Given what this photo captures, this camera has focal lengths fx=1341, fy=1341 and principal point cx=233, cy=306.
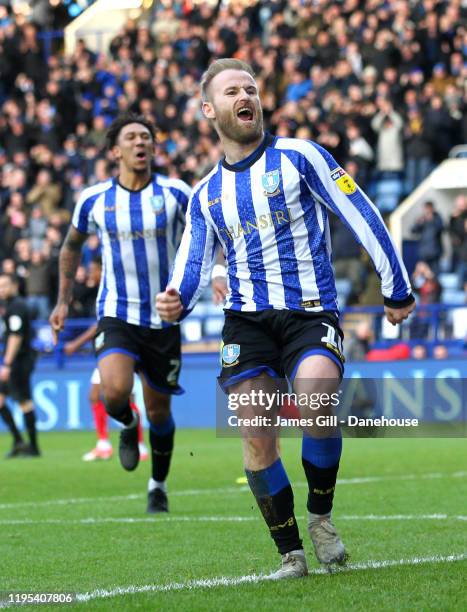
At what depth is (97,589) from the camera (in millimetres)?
5578

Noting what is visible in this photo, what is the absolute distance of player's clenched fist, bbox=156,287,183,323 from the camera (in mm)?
5617

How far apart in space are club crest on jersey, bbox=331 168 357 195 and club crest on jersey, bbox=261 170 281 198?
0.79 ft

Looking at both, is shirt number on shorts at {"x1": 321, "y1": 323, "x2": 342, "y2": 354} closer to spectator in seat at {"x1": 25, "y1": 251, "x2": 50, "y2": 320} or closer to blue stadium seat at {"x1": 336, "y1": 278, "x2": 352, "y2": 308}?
blue stadium seat at {"x1": 336, "y1": 278, "x2": 352, "y2": 308}

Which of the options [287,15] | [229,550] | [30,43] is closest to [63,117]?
[30,43]

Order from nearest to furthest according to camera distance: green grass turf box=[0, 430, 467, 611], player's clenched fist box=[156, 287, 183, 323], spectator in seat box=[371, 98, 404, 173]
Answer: green grass turf box=[0, 430, 467, 611], player's clenched fist box=[156, 287, 183, 323], spectator in seat box=[371, 98, 404, 173]

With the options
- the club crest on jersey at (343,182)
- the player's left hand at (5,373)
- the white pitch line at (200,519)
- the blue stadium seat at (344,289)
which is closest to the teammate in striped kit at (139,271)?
the white pitch line at (200,519)

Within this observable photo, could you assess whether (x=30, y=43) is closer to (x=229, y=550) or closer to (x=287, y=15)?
(x=287, y=15)

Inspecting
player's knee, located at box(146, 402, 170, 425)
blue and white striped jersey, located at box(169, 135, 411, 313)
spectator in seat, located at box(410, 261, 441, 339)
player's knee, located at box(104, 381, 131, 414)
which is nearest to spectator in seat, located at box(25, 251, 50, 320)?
spectator in seat, located at box(410, 261, 441, 339)

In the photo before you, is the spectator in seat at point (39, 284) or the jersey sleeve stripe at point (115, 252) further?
the spectator in seat at point (39, 284)

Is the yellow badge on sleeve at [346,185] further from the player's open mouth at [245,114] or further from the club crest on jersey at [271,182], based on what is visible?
the player's open mouth at [245,114]

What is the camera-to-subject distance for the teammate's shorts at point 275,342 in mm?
5746

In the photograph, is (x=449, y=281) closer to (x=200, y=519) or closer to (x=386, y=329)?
(x=386, y=329)

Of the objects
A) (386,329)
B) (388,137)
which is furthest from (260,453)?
(388,137)

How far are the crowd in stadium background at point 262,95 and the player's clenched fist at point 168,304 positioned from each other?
12.1 meters
